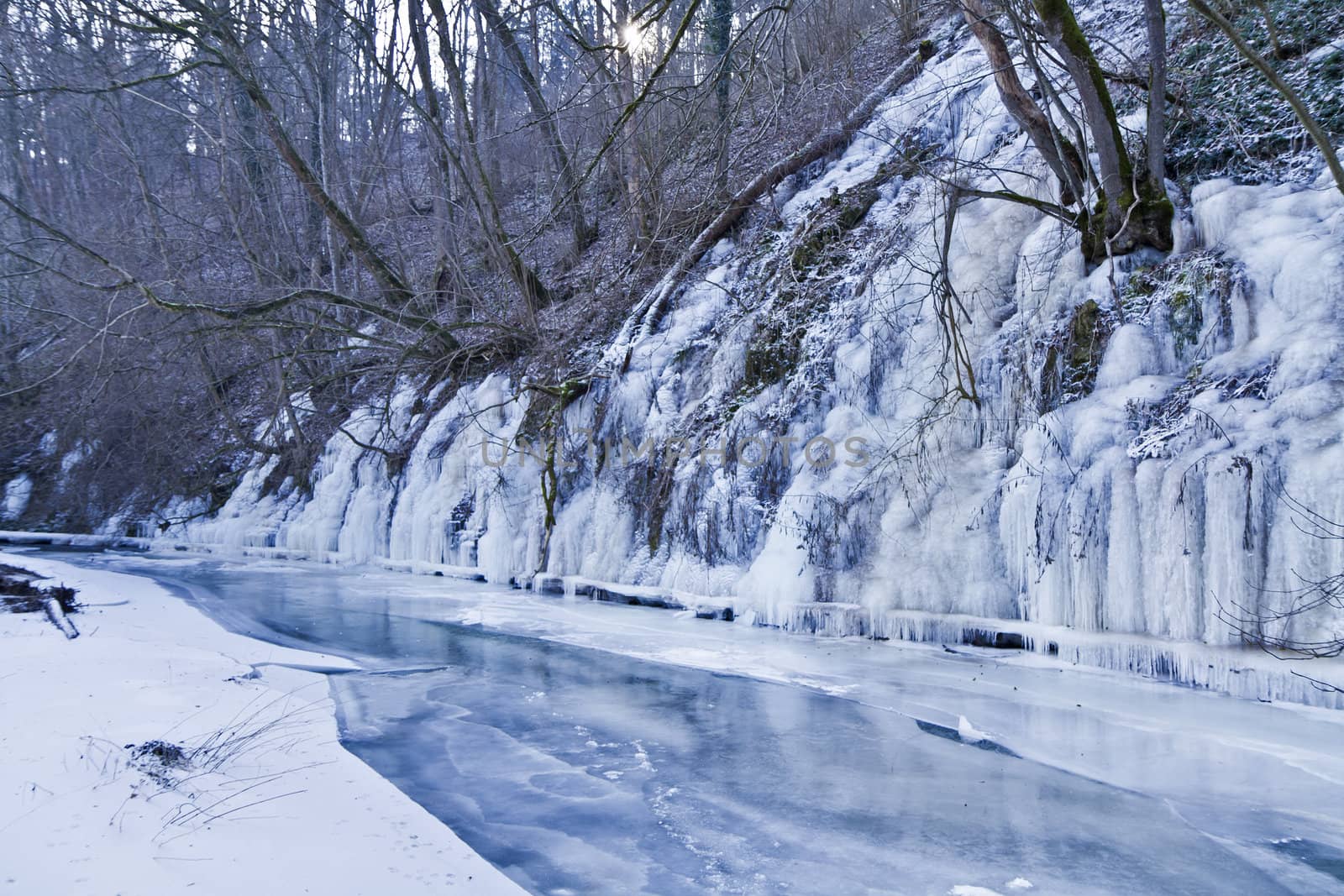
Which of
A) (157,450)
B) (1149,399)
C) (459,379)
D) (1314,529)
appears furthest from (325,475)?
(1314,529)

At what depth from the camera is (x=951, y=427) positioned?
6.98 metres

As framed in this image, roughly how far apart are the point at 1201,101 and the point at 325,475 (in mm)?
11809

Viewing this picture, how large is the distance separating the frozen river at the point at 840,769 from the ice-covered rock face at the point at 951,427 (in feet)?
2.05

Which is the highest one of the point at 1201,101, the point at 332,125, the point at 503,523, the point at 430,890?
the point at 332,125

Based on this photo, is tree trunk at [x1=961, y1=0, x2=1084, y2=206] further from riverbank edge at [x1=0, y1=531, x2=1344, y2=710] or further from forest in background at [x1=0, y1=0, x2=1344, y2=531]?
riverbank edge at [x1=0, y1=531, x2=1344, y2=710]

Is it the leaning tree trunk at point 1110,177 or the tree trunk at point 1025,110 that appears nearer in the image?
the leaning tree trunk at point 1110,177

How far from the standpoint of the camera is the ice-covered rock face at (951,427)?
5.21 metres

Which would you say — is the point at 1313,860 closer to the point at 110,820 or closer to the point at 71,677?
the point at 110,820

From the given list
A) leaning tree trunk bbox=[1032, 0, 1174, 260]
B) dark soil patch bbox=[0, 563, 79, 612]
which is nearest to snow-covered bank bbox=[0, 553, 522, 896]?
dark soil patch bbox=[0, 563, 79, 612]

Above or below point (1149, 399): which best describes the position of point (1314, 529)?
below

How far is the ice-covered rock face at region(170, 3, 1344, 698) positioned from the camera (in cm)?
521

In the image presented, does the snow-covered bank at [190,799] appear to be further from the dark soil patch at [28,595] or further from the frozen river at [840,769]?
the dark soil patch at [28,595]

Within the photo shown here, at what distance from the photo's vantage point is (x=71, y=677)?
4.50 m

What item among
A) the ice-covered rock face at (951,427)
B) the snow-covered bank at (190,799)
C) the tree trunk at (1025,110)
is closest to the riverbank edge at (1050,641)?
the ice-covered rock face at (951,427)
